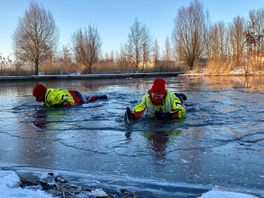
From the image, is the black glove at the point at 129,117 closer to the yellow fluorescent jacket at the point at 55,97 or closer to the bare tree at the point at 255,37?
the yellow fluorescent jacket at the point at 55,97

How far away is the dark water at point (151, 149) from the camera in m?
3.57

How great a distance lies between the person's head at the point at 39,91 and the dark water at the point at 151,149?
4.04ft

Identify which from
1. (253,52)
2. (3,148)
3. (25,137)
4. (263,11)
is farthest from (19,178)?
(263,11)

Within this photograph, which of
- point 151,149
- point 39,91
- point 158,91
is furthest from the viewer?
point 39,91

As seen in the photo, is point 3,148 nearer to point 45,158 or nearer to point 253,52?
point 45,158

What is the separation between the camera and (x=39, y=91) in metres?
9.25

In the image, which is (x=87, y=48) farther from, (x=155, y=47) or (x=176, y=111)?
(x=176, y=111)

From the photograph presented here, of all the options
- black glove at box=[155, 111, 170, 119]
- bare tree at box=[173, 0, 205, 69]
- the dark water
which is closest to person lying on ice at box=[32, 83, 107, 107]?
the dark water

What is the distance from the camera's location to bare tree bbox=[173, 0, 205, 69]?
145 feet

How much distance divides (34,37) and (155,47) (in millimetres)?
21122

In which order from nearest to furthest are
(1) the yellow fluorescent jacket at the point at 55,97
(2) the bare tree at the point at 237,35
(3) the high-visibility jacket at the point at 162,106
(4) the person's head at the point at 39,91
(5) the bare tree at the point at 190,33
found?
(3) the high-visibility jacket at the point at 162,106, (4) the person's head at the point at 39,91, (1) the yellow fluorescent jacket at the point at 55,97, (2) the bare tree at the point at 237,35, (5) the bare tree at the point at 190,33

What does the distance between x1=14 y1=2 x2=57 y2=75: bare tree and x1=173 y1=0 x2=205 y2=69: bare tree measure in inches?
700

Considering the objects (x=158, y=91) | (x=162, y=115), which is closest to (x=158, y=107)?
(x=162, y=115)

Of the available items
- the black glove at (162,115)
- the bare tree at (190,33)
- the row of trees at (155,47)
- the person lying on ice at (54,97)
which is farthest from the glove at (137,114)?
the bare tree at (190,33)
